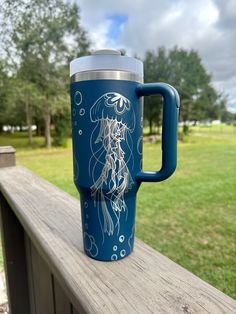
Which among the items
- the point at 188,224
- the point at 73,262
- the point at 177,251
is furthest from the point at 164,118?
the point at 188,224

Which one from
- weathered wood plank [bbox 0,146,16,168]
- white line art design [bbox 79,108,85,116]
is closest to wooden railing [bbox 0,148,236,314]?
white line art design [bbox 79,108,85,116]

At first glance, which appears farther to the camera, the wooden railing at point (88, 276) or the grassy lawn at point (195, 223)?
the grassy lawn at point (195, 223)

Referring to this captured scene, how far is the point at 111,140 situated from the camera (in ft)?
1.35

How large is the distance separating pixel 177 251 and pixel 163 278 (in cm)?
176

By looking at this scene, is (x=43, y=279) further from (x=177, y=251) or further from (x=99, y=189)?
(x=177, y=251)

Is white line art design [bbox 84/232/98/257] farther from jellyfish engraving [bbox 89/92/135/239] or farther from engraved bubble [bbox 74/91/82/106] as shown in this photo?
engraved bubble [bbox 74/91/82/106]

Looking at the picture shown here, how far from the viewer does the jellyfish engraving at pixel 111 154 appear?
0.41m

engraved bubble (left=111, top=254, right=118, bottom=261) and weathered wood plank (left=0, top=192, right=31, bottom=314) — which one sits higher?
engraved bubble (left=111, top=254, right=118, bottom=261)

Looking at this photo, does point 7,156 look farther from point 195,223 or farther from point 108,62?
point 195,223

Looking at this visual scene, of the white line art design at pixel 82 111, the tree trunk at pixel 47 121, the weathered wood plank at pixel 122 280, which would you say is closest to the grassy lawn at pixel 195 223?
the weathered wood plank at pixel 122 280

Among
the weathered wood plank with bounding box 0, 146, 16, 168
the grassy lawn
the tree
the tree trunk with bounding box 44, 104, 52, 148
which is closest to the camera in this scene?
the weathered wood plank with bounding box 0, 146, 16, 168

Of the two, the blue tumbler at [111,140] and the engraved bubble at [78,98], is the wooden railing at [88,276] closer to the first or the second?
the blue tumbler at [111,140]

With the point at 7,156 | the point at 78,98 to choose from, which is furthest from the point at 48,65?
the point at 78,98

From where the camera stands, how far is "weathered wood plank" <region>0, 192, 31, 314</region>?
1.06m
